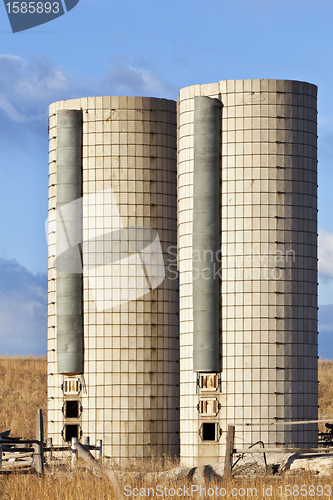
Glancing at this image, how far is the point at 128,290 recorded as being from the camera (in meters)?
34.4

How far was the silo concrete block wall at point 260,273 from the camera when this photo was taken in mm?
32094

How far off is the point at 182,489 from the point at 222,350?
11897 millimetres

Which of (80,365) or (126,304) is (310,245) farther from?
(80,365)

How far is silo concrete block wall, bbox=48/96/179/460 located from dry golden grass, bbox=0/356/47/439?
76.1 feet

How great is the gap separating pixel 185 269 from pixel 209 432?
6750 millimetres

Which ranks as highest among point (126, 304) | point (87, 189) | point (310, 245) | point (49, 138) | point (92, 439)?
point (49, 138)

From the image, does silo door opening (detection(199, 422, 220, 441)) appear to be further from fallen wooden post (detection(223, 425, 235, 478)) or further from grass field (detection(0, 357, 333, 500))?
grass field (detection(0, 357, 333, 500))

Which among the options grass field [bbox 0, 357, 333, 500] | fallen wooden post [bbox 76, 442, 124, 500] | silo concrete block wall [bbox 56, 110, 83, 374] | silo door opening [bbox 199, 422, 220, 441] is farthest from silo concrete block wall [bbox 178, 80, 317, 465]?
grass field [bbox 0, 357, 333, 500]

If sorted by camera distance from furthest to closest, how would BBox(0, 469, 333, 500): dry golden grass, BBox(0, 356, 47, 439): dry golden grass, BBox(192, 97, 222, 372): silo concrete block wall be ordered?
BBox(0, 356, 47, 439): dry golden grass, BBox(192, 97, 222, 372): silo concrete block wall, BBox(0, 469, 333, 500): dry golden grass

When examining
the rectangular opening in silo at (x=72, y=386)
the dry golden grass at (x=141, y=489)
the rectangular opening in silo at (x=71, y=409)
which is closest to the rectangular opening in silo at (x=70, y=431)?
the rectangular opening in silo at (x=71, y=409)

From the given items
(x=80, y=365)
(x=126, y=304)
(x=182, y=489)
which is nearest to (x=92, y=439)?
(x=80, y=365)

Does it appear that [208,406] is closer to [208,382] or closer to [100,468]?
[208,382]

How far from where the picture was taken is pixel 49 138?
36.9m

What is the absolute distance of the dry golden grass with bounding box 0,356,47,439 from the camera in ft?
197
